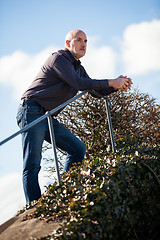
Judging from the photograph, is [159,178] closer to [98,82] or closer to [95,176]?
[95,176]

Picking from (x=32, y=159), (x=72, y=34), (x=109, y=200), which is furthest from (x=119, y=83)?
(x=109, y=200)

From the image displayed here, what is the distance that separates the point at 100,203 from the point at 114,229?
211 mm

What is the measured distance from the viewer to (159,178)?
2.81m

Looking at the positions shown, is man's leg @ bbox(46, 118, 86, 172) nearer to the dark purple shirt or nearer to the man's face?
the dark purple shirt

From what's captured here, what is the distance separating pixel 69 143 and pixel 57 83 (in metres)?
0.72

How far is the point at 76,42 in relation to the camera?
3508 millimetres

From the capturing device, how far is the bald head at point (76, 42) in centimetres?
350

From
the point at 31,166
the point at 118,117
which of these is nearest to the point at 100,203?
the point at 31,166

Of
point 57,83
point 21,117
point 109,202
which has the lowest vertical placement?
point 109,202

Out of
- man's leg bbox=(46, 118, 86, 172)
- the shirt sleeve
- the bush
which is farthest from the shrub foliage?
the shirt sleeve

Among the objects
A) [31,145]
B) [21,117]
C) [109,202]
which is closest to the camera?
[109,202]

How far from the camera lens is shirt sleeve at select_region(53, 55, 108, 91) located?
3.12 metres

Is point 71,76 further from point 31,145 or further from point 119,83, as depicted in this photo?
point 31,145

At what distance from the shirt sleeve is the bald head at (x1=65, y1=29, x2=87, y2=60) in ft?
1.21
